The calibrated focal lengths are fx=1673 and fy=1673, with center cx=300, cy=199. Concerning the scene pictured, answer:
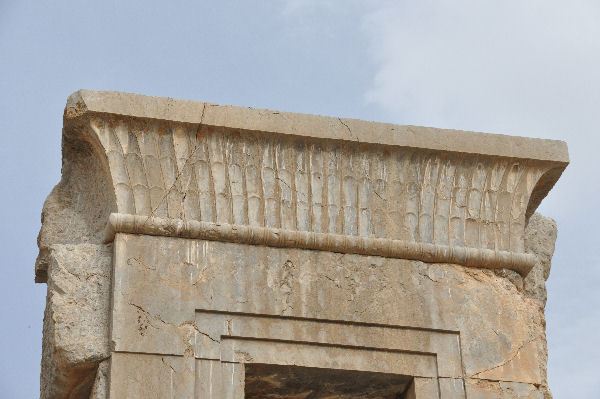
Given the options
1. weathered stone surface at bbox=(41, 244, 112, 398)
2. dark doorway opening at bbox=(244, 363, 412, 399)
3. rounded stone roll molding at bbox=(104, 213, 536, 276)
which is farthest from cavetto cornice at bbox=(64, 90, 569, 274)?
dark doorway opening at bbox=(244, 363, 412, 399)

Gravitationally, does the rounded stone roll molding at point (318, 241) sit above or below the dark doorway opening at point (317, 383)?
above

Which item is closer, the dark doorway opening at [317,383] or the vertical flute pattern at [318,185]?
the dark doorway opening at [317,383]

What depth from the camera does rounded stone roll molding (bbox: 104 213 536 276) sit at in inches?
323

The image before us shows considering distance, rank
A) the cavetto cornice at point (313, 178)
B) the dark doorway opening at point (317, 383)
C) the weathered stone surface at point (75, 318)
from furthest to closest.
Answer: the cavetto cornice at point (313, 178) < the dark doorway opening at point (317, 383) < the weathered stone surface at point (75, 318)

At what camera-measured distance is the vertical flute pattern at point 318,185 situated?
8.34 meters

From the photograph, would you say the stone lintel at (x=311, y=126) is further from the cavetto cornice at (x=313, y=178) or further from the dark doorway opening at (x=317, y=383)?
the dark doorway opening at (x=317, y=383)

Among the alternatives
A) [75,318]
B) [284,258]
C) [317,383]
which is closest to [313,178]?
[284,258]

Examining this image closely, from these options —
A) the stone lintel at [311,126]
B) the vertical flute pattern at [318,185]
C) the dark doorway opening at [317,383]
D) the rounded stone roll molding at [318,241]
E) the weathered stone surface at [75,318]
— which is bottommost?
the dark doorway opening at [317,383]

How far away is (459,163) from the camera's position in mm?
8789

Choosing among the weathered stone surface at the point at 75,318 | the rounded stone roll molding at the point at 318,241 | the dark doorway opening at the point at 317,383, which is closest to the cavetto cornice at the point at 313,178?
the rounded stone roll molding at the point at 318,241

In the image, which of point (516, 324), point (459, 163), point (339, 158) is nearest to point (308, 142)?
point (339, 158)

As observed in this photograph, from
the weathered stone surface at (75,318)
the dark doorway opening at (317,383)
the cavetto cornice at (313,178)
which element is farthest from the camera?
the cavetto cornice at (313,178)

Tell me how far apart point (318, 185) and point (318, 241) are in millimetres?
323

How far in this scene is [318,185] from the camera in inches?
337
